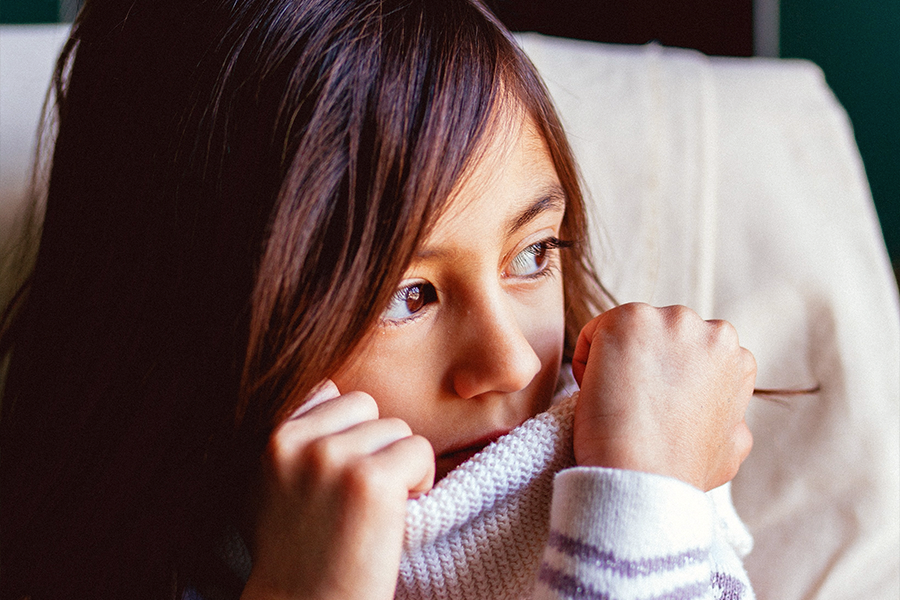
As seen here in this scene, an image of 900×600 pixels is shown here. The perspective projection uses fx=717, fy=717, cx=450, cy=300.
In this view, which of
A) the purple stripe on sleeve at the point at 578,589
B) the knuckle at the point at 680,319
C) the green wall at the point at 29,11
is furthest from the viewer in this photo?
the green wall at the point at 29,11

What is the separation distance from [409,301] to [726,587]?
32 cm

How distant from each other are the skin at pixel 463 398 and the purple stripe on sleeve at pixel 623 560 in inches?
2.3

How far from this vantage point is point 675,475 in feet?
1.65

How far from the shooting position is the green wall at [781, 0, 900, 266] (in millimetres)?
1402

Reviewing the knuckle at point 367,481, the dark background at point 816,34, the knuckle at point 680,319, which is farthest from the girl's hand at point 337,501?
the dark background at point 816,34

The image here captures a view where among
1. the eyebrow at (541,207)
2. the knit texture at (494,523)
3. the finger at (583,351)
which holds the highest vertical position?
the eyebrow at (541,207)

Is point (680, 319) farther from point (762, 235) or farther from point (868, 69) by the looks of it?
point (868, 69)

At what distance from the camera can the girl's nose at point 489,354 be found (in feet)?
Answer: 1.65

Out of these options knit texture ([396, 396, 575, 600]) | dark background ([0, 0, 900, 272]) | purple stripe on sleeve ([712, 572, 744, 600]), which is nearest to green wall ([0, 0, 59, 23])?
dark background ([0, 0, 900, 272])

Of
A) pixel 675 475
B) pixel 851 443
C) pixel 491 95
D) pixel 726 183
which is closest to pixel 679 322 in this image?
pixel 675 475

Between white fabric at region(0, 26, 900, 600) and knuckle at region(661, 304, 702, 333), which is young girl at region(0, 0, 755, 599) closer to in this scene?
knuckle at region(661, 304, 702, 333)

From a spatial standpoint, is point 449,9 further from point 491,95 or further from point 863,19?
point 863,19

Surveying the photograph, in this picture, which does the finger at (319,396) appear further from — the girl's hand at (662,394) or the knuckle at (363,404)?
the girl's hand at (662,394)

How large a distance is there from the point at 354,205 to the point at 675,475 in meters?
0.29
